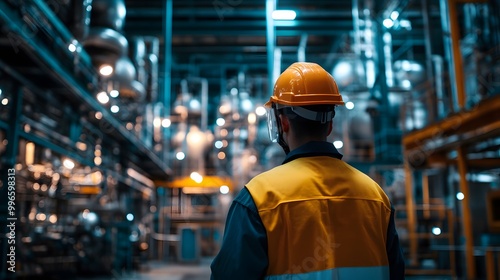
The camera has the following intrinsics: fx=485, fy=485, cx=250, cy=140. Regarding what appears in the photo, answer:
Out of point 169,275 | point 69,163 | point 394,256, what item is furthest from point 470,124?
point 169,275

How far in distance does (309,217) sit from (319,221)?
0.11 feet

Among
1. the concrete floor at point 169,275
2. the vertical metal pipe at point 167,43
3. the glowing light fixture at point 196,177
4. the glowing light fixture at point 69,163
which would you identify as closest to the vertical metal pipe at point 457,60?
the concrete floor at point 169,275

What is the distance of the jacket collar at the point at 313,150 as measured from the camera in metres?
1.55

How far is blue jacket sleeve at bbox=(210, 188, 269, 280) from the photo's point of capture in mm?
1352

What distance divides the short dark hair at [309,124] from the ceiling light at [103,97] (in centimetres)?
484

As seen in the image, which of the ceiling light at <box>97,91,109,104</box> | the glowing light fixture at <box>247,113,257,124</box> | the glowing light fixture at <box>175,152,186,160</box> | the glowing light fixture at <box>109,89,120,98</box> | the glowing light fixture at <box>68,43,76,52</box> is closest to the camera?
the glowing light fixture at <box>68,43,76,52</box>

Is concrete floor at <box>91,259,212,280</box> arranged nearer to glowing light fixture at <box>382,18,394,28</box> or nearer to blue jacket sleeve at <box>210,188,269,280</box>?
glowing light fixture at <box>382,18,394,28</box>

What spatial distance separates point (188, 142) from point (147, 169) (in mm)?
2231

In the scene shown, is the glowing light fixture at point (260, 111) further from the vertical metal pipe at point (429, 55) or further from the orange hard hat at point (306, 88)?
the orange hard hat at point (306, 88)

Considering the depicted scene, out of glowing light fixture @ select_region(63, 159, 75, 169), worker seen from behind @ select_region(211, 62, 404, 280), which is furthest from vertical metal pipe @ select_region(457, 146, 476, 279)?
glowing light fixture @ select_region(63, 159, 75, 169)

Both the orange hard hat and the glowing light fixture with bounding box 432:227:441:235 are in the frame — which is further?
the glowing light fixture with bounding box 432:227:441:235

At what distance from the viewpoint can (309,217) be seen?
4.65 ft

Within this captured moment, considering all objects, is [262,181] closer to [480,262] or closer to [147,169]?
[480,262]

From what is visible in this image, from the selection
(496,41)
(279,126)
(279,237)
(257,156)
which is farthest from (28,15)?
(257,156)
